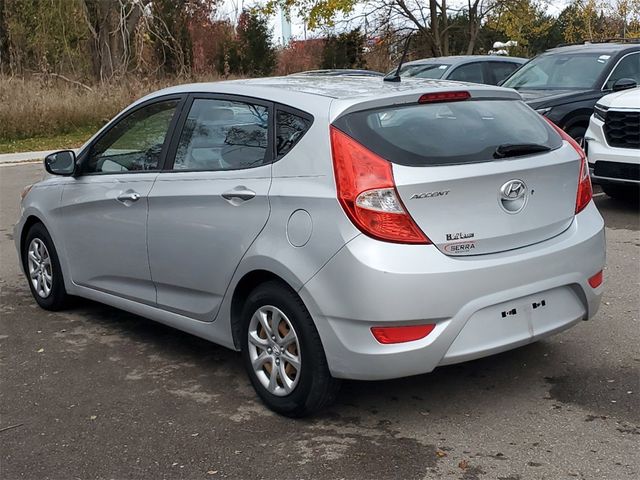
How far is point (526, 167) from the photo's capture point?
4102 mm

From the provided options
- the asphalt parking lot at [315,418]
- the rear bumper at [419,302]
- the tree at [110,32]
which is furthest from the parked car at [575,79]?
the tree at [110,32]

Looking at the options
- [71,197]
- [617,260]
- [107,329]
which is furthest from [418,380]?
[617,260]

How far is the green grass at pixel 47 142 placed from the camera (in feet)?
64.8

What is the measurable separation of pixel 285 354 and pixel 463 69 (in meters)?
11.1

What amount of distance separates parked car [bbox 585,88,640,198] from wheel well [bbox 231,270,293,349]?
5.57 metres

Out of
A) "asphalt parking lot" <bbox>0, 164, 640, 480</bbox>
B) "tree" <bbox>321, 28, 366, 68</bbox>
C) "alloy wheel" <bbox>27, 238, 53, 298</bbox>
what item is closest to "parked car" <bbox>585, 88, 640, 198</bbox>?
"asphalt parking lot" <bbox>0, 164, 640, 480</bbox>

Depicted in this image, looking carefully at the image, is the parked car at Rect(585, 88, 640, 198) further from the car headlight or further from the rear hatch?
the rear hatch

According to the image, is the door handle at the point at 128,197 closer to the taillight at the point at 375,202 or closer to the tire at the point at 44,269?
the tire at the point at 44,269

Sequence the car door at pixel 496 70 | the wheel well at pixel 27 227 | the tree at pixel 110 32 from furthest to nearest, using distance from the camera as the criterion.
Result: the tree at pixel 110 32, the car door at pixel 496 70, the wheel well at pixel 27 227

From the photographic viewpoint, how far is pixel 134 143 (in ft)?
17.5

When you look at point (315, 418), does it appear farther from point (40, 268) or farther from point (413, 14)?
point (413, 14)

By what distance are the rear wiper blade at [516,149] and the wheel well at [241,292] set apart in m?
1.26

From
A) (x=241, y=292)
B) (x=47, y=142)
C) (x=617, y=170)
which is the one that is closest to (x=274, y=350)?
(x=241, y=292)

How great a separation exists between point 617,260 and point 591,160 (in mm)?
2195
